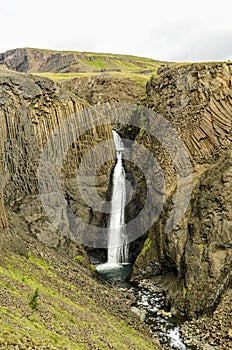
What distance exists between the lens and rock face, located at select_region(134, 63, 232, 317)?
92.5 ft

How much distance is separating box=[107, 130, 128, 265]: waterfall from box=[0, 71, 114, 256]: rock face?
1.43 metres

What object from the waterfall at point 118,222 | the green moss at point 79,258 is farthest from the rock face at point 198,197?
the waterfall at point 118,222

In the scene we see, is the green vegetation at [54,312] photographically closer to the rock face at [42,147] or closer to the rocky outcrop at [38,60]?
the rock face at [42,147]

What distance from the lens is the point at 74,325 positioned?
16.9m

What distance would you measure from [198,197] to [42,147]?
755 inches

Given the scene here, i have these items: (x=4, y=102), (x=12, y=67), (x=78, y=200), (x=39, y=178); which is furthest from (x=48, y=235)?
(x=12, y=67)

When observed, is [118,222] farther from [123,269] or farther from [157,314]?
[157,314]

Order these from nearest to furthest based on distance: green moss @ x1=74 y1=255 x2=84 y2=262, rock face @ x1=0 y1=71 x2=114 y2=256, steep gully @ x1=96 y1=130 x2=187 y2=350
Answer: steep gully @ x1=96 y1=130 x2=187 y2=350, rock face @ x1=0 y1=71 x2=114 y2=256, green moss @ x1=74 y1=255 x2=84 y2=262

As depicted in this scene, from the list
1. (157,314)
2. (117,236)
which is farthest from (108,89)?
(157,314)

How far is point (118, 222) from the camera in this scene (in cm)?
4528

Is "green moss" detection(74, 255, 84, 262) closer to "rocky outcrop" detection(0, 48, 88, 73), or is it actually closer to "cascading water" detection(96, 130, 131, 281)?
"cascading water" detection(96, 130, 131, 281)

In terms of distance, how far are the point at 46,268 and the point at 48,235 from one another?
8.09 meters

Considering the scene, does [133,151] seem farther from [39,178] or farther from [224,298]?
[224,298]

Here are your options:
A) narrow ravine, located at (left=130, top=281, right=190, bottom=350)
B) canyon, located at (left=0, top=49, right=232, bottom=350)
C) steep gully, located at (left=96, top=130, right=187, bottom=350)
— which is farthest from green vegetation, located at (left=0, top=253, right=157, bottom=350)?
steep gully, located at (left=96, top=130, right=187, bottom=350)
